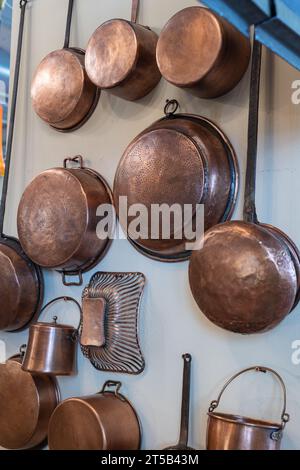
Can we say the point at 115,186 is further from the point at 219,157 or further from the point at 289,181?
the point at 289,181

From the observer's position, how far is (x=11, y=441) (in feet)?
5.25

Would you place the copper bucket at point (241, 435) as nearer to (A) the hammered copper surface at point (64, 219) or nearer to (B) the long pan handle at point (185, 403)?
(B) the long pan handle at point (185, 403)

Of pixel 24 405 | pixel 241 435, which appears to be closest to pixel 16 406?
pixel 24 405

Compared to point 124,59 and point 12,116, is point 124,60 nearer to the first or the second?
point 124,59

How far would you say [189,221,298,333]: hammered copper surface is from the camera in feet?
3.55

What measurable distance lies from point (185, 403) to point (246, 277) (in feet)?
1.33

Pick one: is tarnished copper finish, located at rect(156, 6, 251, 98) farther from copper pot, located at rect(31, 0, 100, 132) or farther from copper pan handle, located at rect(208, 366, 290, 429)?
copper pan handle, located at rect(208, 366, 290, 429)

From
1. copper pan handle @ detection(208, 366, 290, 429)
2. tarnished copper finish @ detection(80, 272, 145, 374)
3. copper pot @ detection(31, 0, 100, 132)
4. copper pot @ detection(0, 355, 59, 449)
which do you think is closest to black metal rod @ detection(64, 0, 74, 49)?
copper pot @ detection(31, 0, 100, 132)

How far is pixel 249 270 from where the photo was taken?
109cm

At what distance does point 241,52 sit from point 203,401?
862 millimetres

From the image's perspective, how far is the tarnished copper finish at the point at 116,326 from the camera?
1.42m

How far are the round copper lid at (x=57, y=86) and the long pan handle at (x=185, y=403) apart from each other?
2.76ft

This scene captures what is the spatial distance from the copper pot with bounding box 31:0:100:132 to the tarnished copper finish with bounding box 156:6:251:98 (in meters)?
0.36

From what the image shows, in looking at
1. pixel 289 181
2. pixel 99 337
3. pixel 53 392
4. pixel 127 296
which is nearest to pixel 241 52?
pixel 289 181
